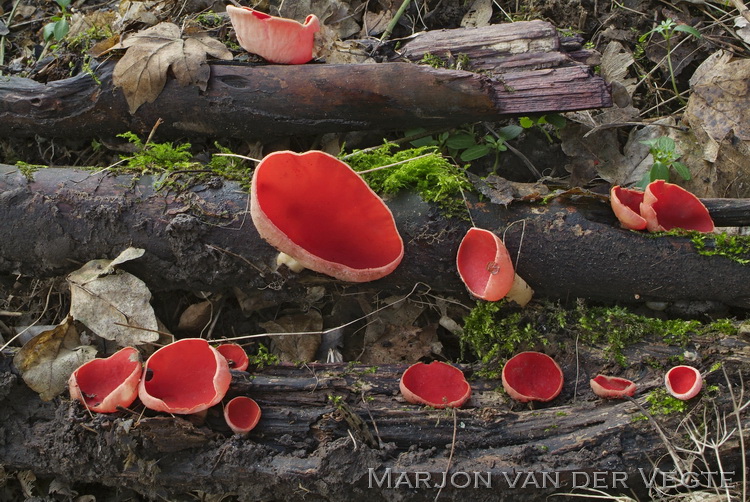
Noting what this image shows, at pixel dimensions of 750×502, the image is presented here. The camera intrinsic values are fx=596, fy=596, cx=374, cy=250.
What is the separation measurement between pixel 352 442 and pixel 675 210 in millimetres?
1805

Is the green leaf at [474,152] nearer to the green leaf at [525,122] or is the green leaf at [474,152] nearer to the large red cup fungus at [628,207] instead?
→ the green leaf at [525,122]

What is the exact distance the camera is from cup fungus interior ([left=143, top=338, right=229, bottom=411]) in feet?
8.12

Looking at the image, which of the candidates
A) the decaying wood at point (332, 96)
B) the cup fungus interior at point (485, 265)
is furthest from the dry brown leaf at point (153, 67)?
the cup fungus interior at point (485, 265)

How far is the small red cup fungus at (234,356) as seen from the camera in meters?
2.60

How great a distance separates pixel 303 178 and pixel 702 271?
180 cm

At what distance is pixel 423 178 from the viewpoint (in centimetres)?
279

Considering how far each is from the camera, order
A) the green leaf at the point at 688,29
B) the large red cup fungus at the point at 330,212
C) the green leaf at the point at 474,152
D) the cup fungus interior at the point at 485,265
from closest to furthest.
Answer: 1. the large red cup fungus at the point at 330,212
2. the cup fungus interior at the point at 485,265
3. the green leaf at the point at 474,152
4. the green leaf at the point at 688,29

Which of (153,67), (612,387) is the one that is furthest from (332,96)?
(612,387)

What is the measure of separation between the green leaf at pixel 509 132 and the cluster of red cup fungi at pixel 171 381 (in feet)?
6.19

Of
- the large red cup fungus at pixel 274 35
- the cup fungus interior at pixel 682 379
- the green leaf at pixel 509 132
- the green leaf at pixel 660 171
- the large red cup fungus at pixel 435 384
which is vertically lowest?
the large red cup fungus at pixel 435 384

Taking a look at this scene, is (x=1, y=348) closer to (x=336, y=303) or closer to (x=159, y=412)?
(x=159, y=412)

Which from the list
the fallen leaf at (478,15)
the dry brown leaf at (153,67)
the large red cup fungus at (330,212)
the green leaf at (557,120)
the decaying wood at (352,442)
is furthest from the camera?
the fallen leaf at (478,15)

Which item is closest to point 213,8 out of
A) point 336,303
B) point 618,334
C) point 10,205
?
point 10,205

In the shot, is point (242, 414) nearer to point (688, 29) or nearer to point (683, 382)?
point (683, 382)
